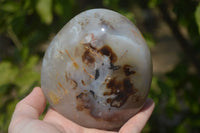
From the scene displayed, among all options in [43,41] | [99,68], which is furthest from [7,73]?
[99,68]

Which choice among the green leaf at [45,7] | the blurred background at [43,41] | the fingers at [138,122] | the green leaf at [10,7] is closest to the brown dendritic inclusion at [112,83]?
the fingers at [138,122]

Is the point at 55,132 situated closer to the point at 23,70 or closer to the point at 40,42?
the point at 23,70

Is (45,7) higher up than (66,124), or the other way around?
(45,7)

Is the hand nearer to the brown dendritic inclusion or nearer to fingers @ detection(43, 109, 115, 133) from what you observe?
fingers @ detection(43, 109, 115, 133)

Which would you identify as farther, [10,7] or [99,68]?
[10,7]

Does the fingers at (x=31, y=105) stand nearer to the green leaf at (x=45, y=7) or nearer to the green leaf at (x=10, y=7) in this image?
the green leaf at (x=45, y=7)

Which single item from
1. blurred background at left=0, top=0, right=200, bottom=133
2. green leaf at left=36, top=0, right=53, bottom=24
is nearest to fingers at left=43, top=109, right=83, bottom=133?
blurred background at left=0, top=0, right=200, bottom=133

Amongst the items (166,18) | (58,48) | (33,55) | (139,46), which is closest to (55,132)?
(58,48)

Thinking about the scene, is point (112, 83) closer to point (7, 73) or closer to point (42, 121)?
point (42, 121)
